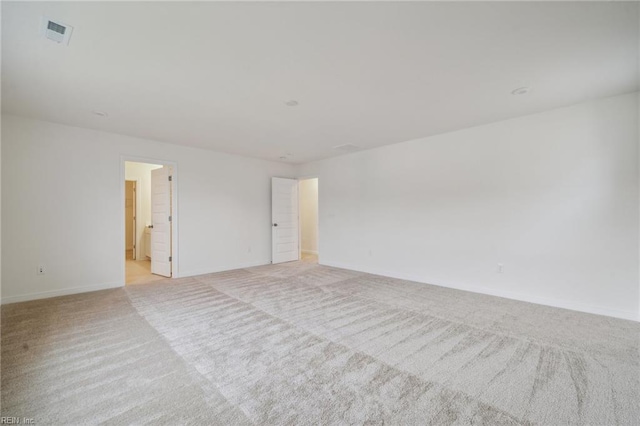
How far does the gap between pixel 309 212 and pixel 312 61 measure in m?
6.17

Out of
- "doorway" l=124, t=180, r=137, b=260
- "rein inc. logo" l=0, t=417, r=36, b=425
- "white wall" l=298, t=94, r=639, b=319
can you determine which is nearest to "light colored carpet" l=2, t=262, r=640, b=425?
"rein inc. logo" l=0, t=417, r=36, b=425

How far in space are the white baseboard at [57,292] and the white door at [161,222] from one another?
0.80m

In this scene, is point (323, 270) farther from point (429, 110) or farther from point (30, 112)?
point (30, 112)

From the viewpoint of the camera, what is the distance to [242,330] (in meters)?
2.78

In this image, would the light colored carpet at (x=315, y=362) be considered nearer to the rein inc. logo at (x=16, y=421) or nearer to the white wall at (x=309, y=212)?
the rein inc. logo at (x=16, y=421)

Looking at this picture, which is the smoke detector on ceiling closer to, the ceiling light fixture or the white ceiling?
the white ceiling

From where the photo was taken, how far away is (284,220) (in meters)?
6.81

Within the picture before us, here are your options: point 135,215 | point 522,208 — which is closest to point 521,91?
point 522,208

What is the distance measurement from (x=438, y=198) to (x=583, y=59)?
251 cm

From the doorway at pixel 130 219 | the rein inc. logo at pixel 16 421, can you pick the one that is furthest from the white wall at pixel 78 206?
the doorway at pixel 130 219

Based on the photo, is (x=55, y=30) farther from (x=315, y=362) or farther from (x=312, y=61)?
(x=315, y=362)

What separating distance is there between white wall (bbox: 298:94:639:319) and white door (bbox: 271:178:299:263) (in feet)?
7.10

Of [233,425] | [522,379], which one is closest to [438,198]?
[522,379]

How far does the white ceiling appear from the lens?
1.77 meters
